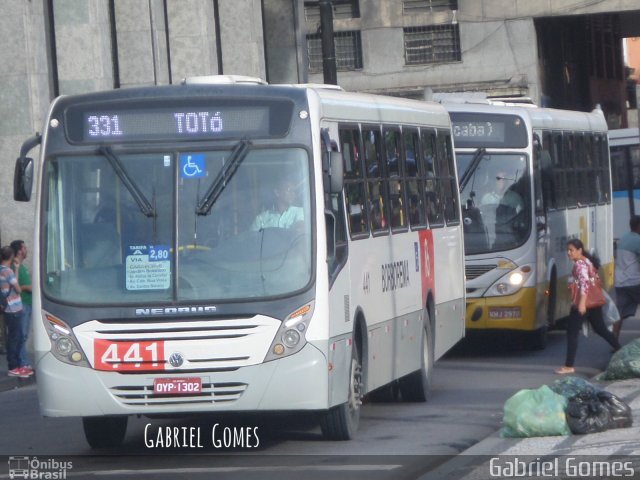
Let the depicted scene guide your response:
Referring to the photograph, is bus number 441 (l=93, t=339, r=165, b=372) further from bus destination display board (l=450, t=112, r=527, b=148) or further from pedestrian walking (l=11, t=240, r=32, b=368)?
bus destination display board (l=450, t=112, r=527, b=148)

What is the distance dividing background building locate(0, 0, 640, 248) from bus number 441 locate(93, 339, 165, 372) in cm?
848

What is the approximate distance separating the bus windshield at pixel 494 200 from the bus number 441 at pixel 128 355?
28.3 ft

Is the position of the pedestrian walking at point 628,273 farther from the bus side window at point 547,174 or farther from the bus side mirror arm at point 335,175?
the bus side mirror arm at point 335,175

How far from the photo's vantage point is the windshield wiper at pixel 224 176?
400 inches

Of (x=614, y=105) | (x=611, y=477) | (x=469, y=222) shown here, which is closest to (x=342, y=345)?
(x=611, y=477)

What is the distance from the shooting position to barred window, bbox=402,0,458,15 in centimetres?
4028

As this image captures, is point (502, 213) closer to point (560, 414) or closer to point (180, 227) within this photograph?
point (560, 414)

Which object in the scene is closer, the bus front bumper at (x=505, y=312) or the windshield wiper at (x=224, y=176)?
the windshield wiper at (x=224, y=176)

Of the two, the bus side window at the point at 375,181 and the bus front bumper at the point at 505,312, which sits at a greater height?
the bus side window at the point at 375,181

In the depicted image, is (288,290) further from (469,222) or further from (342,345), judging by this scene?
(469,222)

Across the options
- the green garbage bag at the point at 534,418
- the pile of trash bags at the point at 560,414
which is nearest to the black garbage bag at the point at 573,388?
the pile of trash bags at the point at 560,414

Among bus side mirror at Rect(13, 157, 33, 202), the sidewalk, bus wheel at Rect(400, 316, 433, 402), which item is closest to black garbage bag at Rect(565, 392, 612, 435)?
bus wheel at Rect(400, 316, 433, 402)

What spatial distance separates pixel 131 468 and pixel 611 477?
3.52m
